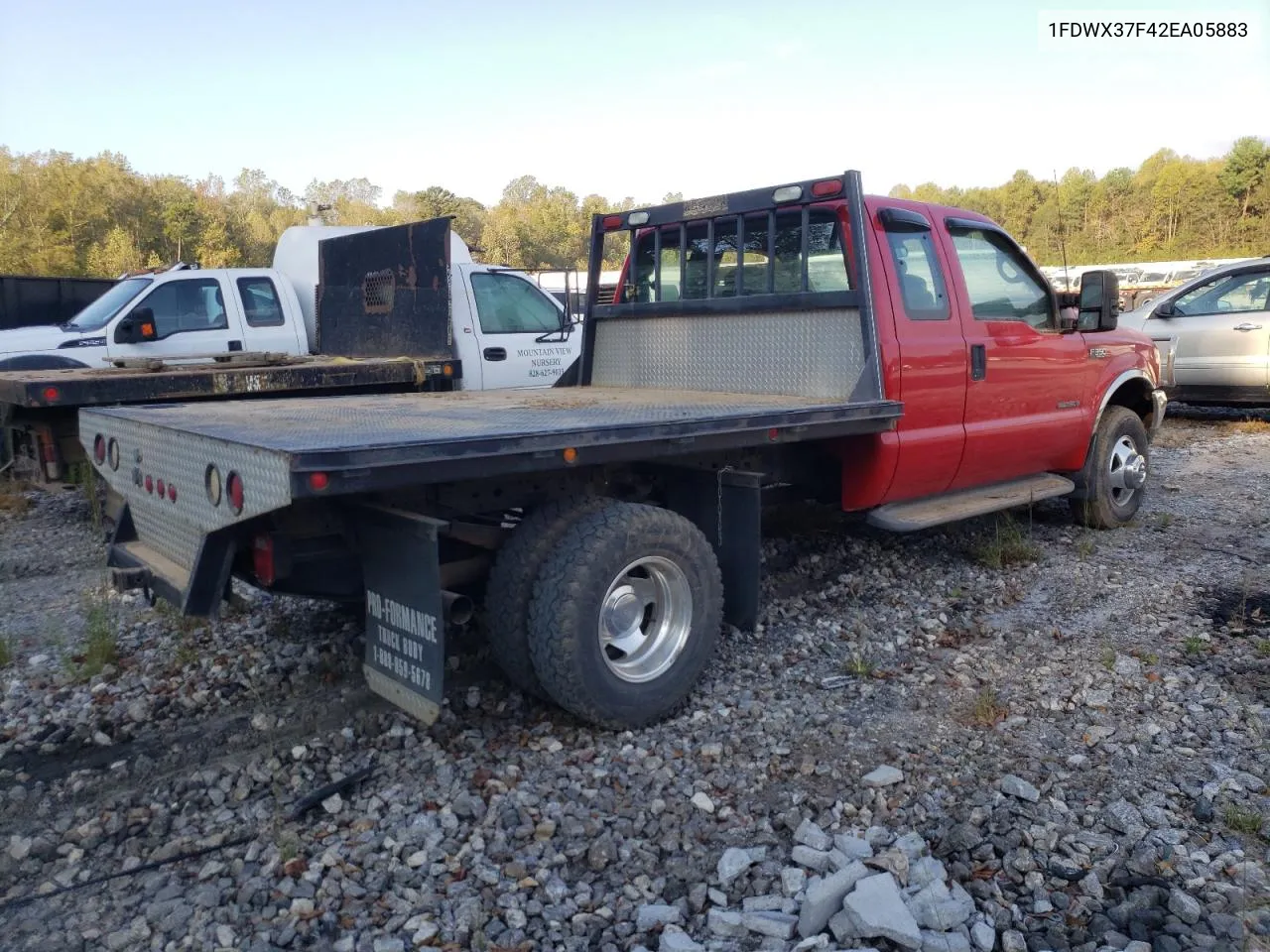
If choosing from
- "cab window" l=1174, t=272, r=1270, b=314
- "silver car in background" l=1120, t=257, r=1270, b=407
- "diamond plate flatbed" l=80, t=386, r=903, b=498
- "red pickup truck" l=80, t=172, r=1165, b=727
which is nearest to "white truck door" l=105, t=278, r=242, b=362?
"red pickup truck" l=80, t=172, r=1165, b=727

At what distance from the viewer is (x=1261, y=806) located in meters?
3.20

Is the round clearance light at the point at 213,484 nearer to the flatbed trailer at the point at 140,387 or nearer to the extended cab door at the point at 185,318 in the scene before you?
the flatbed trailer at the point at 140,387

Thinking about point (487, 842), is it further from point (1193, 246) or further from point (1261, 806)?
point (1193, 246)

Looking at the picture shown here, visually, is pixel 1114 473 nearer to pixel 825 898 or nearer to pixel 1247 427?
pixel 825 898

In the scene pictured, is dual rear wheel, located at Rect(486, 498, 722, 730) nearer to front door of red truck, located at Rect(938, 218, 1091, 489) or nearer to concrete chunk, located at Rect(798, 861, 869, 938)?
concrete chunk, located at Rect(798, 861, 869, 938)

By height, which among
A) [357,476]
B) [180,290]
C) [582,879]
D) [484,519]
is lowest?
[582,879]

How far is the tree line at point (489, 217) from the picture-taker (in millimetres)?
30094

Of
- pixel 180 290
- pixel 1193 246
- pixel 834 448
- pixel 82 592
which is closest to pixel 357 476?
pixel 834 448

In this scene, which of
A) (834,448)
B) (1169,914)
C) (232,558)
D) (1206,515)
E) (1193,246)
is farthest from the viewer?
(1193,246)

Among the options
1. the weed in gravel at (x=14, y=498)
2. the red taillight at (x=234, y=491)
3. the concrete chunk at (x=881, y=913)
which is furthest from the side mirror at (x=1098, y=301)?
the weed in gravel at (x=14, y=498)

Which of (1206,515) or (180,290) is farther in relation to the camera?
(180,290)

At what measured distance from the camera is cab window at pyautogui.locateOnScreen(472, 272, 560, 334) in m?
8.99

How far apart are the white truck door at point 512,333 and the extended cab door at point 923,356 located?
4.07 meters

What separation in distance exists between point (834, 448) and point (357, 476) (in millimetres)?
2892
